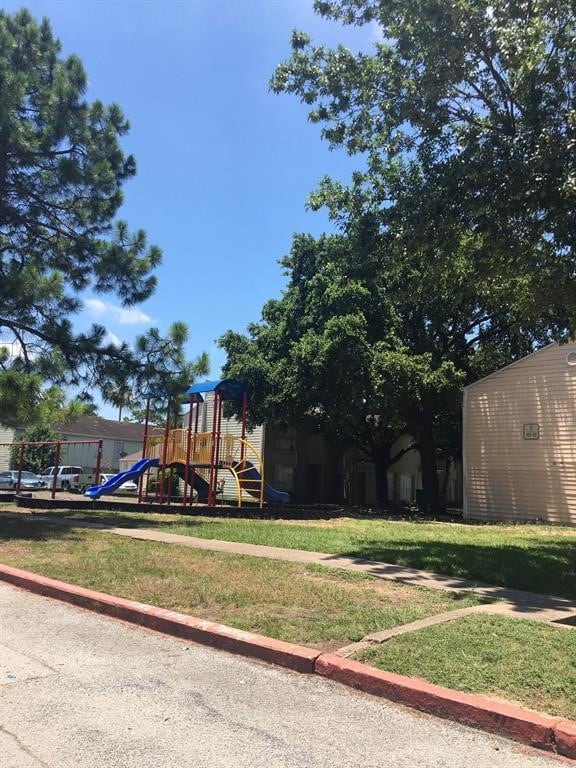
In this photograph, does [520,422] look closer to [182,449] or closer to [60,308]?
[182,449]

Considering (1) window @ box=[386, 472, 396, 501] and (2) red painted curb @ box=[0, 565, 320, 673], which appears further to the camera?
(1) window @ box=[386, 472, 396, 501]

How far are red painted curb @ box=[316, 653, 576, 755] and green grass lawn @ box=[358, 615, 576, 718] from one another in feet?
0.44

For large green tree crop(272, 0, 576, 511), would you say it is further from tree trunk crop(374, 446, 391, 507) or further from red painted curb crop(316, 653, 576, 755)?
tree trunk crop(374, 446, 391, 507)

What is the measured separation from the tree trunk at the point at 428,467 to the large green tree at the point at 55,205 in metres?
15.4

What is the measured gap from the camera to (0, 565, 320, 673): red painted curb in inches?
218

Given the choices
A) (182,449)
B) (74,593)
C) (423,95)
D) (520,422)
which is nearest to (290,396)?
(182,449)

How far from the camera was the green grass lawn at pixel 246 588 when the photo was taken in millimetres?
6352

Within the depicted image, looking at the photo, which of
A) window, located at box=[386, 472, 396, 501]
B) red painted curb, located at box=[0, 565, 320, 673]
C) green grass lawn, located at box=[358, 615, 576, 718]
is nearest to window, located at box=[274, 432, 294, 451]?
window, located at box=[386, 472, 396, 501]

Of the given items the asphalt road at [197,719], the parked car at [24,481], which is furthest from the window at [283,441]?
the asphalt road at [197,719]

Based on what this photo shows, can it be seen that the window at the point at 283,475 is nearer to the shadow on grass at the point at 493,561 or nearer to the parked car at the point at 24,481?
A: the parked car at the point at 24,481

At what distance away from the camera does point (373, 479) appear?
136 feet

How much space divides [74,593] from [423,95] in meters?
9.61

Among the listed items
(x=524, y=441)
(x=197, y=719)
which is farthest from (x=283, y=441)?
(x=197, y=719)

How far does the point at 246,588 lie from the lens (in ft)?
25.5
